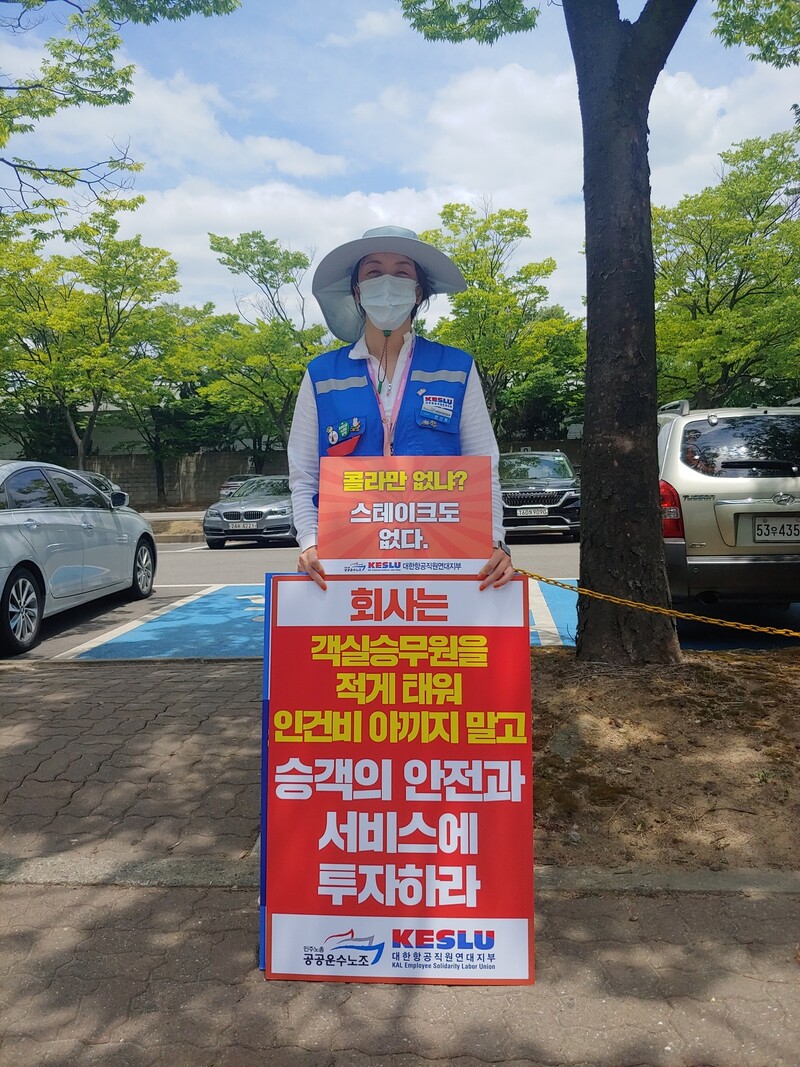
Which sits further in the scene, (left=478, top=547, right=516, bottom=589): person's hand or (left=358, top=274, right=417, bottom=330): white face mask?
(left=358, top=274, right=417, bottom=330): white face mask

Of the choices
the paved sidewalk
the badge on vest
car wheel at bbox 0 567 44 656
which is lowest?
the paved sidewalk

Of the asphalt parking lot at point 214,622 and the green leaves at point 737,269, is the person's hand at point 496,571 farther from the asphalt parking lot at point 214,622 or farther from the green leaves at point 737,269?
the green leaves at point 737,269

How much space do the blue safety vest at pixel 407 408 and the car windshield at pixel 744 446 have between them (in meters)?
3.64

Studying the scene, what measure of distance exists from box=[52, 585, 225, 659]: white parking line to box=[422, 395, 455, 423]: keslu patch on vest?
5.01 m

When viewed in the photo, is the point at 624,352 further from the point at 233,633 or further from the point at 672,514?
the point at 233,633

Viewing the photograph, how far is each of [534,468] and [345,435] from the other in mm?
12760

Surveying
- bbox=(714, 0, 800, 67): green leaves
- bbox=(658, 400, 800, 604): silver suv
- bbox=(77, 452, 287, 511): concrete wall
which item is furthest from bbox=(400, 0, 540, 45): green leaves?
bbox=(77, 452, 287, 511): concrete wall

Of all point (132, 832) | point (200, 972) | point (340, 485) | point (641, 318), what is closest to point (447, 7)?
point (641, 318)

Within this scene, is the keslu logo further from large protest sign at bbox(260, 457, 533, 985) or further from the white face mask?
the white face mask

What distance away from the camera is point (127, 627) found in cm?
761

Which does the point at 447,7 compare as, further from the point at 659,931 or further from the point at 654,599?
the point at 659,931

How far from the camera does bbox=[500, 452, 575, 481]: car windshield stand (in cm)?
1461

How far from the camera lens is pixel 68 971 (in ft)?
7.52

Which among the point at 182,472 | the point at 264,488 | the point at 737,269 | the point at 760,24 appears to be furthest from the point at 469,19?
the point at 182,472
